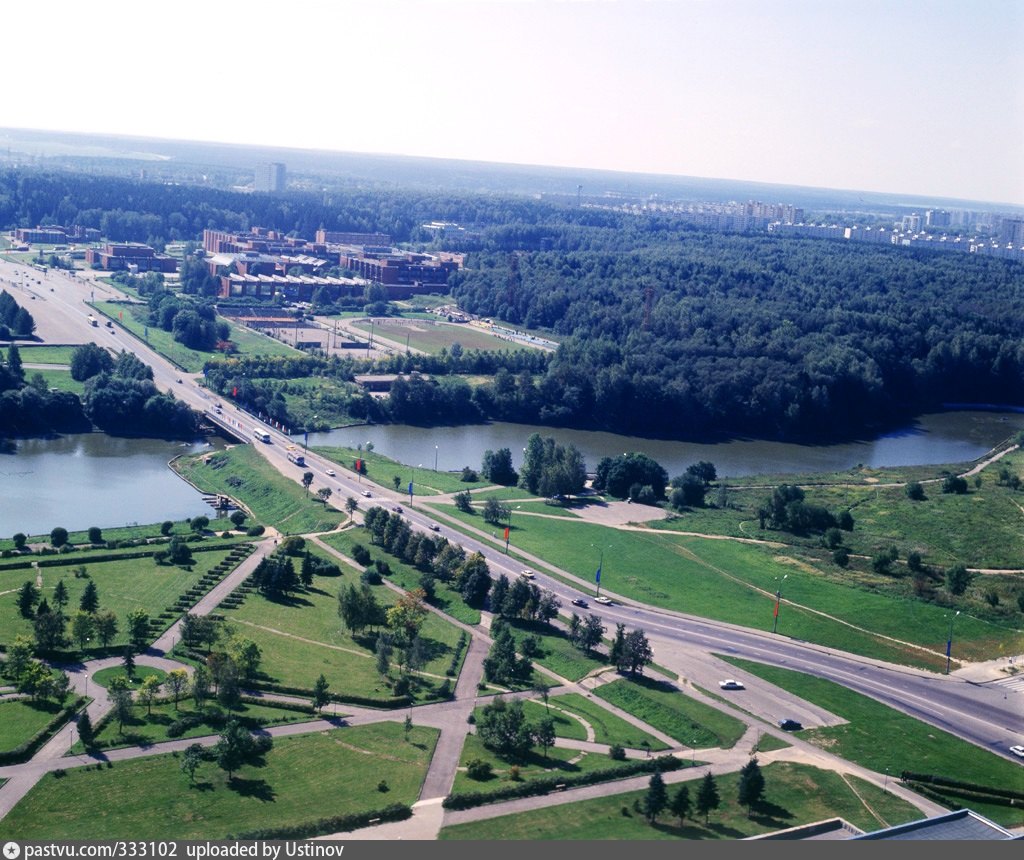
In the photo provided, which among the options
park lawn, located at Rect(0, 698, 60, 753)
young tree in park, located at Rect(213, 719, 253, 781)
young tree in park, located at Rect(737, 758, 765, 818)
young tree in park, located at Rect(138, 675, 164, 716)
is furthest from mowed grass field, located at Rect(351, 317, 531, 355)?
young tree in park, located at Rect(737, 758, 765, 818)

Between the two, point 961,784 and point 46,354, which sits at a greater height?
point 46,354

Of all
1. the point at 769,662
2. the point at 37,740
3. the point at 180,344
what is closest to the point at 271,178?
the point at 180,344

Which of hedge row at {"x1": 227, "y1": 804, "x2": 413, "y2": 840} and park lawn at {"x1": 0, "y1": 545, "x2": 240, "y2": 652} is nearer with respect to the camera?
hedge row at {"x1": 227, "y1": 804, "x2": 413, "y2": 840}

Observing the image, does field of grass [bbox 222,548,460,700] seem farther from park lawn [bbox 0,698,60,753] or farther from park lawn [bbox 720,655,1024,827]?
park lawn [bbox 720,655,1024,827]

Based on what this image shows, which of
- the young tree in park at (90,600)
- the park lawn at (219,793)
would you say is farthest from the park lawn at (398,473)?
the park lawn at (219,793)

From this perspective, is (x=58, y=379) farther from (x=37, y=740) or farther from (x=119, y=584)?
(x=37, y=740)

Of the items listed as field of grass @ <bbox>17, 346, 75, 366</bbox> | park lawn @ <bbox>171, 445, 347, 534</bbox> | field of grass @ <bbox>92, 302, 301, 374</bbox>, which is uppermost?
field of grass @ <bbox>92, 302, 301, 374</bbox>

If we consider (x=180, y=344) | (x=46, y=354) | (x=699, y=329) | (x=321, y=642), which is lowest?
(x=321, y=642)
